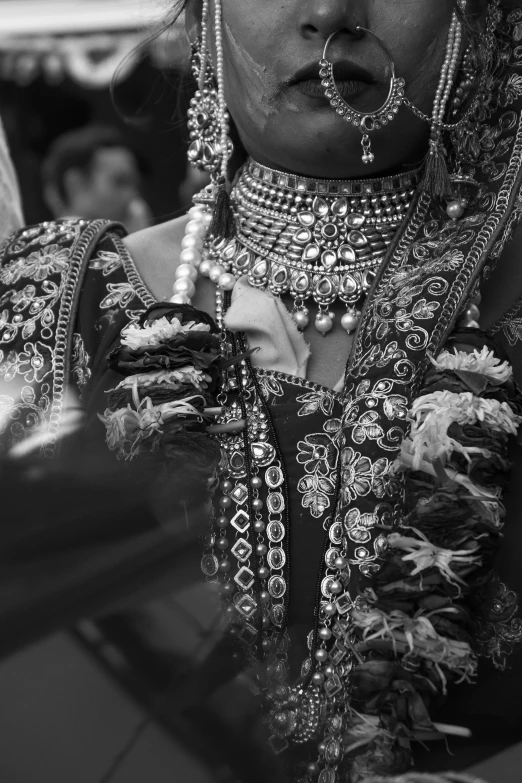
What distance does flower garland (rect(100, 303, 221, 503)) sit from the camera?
61.1 inches

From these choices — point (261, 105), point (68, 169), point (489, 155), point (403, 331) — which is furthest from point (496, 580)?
point (68, 169)

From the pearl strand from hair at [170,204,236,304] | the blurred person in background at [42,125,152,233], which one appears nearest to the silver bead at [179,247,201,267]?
the pearl strand from hair at [170,204,236,304]

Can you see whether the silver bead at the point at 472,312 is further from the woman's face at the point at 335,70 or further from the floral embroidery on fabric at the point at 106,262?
the floral embroidery on fabric at the point at 106,262

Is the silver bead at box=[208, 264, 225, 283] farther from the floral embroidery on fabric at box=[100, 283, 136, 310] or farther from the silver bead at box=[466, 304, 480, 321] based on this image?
the silver bead at box=[466, 304, 480, 321]

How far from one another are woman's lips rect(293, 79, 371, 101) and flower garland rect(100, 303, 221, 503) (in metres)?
0.38

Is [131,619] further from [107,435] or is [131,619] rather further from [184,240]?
[184,240]

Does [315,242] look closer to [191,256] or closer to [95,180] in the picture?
[191,256]

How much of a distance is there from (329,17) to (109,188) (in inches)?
87.1

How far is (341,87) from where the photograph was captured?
5.64ft

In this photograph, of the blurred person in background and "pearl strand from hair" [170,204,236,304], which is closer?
"pearl strand from hair" [170,204,236,304]

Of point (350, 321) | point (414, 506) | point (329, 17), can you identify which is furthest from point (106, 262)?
point (414, 506)

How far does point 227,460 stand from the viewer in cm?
167

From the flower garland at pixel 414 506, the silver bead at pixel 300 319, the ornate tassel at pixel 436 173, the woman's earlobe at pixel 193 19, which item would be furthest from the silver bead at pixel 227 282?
the woman's earlobe at pixel 193 19

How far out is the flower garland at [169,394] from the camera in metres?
1.55
